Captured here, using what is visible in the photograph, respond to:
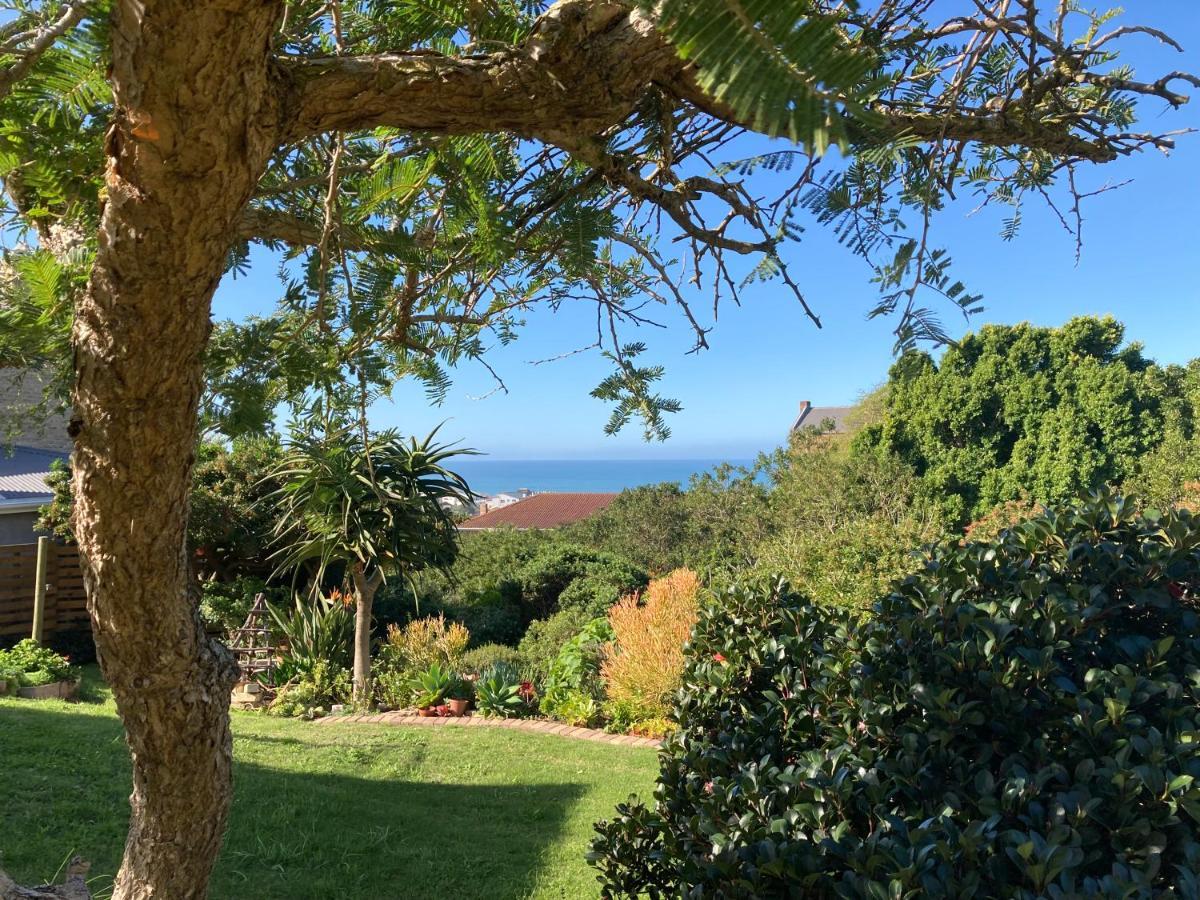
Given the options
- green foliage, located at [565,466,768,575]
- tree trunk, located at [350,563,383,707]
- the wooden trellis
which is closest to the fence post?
the wooden trellis

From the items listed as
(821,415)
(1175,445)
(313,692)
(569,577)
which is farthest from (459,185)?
(821,415)

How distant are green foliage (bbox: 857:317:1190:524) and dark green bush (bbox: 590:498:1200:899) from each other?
13.9 metres

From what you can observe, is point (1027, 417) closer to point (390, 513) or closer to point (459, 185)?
point (390, 513)

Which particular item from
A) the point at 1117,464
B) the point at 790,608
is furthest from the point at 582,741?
the point at 1117,464

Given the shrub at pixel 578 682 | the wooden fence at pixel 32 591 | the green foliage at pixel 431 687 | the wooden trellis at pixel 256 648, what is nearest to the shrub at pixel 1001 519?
the shrub at pixel 578 682

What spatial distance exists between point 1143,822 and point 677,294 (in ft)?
4.72

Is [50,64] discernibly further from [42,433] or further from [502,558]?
[502,558]

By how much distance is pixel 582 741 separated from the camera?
23.9 feet

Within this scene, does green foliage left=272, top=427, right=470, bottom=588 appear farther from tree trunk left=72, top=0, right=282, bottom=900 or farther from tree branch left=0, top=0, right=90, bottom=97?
tree branch left=0, top=0, right=90, bottom=97

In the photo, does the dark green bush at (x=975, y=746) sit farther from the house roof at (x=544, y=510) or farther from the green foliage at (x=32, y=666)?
the house roof at (x=544, y=510)

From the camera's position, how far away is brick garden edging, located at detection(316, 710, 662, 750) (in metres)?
7.38

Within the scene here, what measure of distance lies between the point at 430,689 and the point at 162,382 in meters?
7.91

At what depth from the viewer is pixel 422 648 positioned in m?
9.38

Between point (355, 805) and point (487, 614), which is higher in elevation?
point (487, 614)
